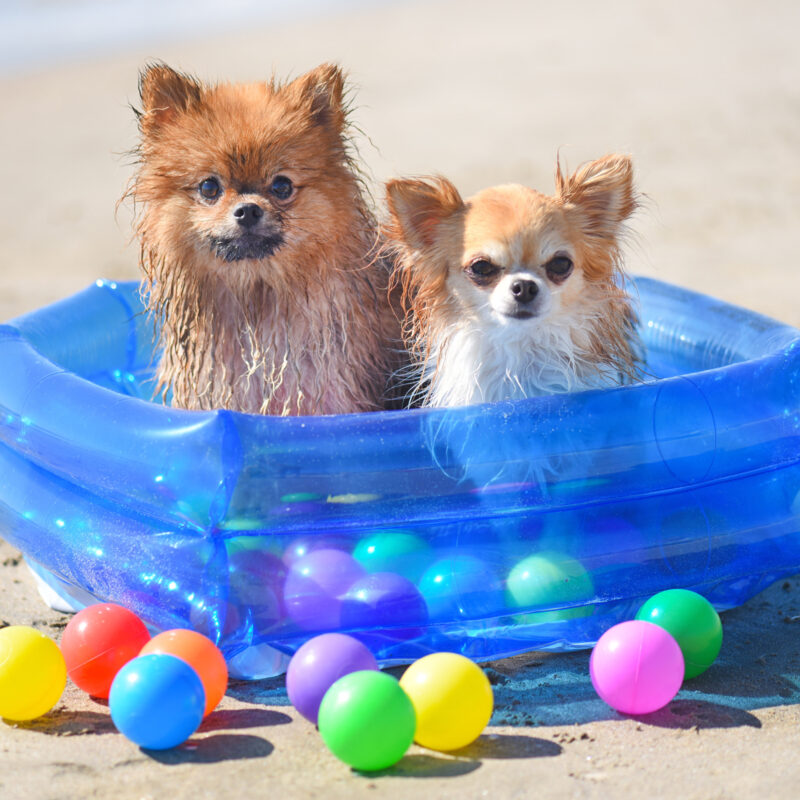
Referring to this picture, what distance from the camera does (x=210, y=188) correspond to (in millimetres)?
3562

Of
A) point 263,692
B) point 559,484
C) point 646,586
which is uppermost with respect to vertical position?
point 559,484

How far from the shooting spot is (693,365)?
15.5ft

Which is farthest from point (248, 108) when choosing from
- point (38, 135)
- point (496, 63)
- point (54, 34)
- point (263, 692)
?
point (54, 34)

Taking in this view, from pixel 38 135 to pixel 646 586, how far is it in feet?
36.1

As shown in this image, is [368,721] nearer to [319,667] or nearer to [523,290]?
[319,667]

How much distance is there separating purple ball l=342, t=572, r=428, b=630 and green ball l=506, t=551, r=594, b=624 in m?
0.29

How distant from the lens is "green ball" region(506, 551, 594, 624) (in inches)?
133

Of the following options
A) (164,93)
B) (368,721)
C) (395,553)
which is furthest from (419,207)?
(368,721)

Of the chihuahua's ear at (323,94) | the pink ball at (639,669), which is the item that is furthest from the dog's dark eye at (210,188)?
the pink ball at (639,669)

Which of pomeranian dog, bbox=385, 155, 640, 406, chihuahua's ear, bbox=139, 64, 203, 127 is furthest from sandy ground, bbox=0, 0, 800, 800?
chihuahua's ear, bbox=139, 64, 203, 127

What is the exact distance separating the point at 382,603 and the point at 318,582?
0.20 metres

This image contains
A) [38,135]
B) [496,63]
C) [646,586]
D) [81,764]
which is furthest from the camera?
[496,63]

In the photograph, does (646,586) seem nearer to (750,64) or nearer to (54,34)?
(750,64)

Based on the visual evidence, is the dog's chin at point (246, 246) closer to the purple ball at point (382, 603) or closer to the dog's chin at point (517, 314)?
the dog's chin at point (517, 314)
